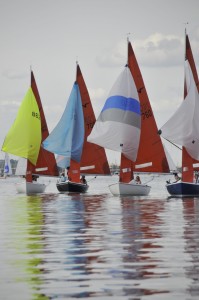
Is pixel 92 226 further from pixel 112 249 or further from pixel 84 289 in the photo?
pixel 84 289

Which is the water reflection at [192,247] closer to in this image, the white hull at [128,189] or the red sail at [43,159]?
the white hull at [128,189]

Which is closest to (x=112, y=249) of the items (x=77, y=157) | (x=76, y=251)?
(x=76, y=251)

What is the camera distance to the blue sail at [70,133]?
87.9 metres

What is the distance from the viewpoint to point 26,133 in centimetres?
9175

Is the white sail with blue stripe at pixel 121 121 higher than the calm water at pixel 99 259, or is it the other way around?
the white sail with blue stripe at pixel 121 121

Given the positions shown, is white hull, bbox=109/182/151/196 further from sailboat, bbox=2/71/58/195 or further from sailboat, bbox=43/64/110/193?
sailboat, bbox=2/71/58/195

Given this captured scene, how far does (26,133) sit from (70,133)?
5.58m

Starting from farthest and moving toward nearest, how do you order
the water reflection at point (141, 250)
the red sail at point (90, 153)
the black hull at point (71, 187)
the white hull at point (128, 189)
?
the red sail at point (90, 153)
the black hull at point (71, 187)
the white hull at point (128, 189)
the water reflection at point (141, 250)

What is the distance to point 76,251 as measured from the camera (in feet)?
84.2

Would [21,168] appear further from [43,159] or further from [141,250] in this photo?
[141,250]

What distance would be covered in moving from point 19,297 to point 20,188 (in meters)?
75.4

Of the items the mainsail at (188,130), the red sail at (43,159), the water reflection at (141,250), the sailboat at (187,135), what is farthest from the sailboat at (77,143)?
the water reflection at (141,250)

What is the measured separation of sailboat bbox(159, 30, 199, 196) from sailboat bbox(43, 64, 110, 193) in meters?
16.0

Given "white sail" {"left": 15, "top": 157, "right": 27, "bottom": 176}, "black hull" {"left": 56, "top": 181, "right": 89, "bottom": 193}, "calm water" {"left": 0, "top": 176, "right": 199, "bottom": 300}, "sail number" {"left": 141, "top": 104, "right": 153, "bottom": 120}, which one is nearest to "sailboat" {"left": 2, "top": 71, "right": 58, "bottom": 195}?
"black hull" {"left": 56, "top": 181, "right": 89, "bottom": 193}
